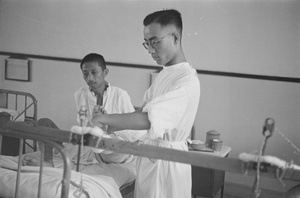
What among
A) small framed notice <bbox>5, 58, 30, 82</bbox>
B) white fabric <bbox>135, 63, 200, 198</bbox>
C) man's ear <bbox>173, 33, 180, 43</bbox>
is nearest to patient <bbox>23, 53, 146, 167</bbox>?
white fabric <bbox>135, 63, 200, 198</bbox>

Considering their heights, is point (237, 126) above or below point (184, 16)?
below

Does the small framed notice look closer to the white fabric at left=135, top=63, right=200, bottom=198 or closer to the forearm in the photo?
the white fabric at left=135, top=63, right=200, bottom=198

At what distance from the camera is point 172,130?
1.98 meters

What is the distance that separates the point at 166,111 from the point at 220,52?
2.50 meters

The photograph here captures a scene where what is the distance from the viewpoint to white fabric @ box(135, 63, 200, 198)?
176cm

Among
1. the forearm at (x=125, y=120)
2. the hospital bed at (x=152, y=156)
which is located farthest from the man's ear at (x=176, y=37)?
the hospital bed at (x=152, y=156)

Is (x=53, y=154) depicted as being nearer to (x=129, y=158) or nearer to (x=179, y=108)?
(x=129, y=158)

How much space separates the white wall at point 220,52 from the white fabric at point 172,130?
6.95 ft

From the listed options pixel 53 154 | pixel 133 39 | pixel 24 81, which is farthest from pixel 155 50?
pixel 24 81

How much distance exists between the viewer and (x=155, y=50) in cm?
191

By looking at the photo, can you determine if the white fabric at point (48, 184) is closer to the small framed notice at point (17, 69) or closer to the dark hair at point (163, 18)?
the dark hair at point (163, 18)

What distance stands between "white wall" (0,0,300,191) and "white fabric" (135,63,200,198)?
212 cm

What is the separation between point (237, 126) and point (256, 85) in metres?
0.44

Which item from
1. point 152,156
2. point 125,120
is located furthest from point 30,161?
point 152,156
